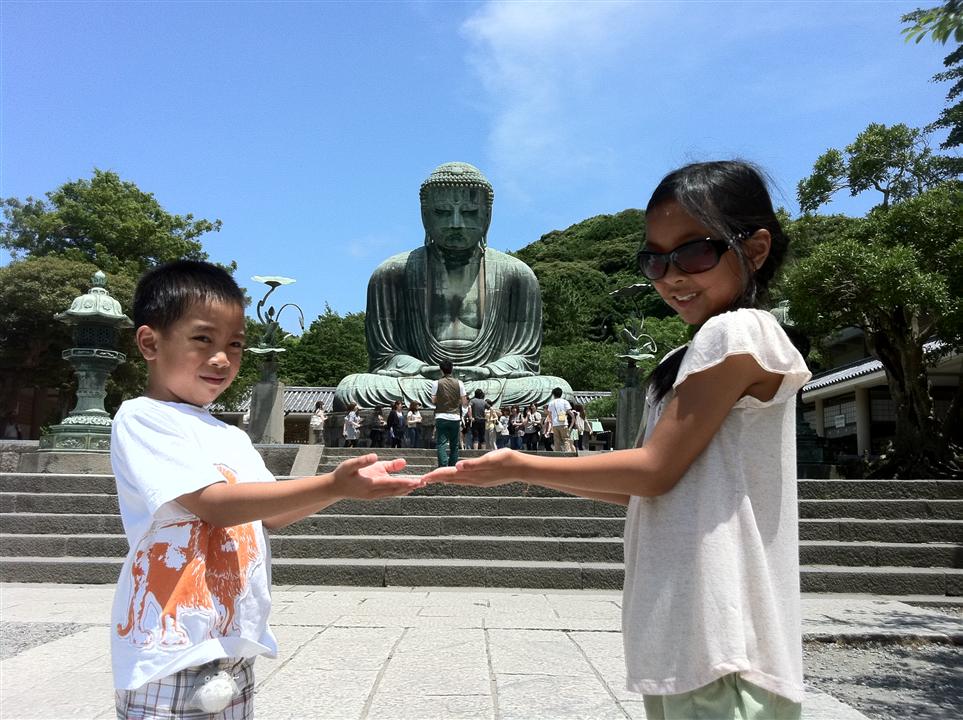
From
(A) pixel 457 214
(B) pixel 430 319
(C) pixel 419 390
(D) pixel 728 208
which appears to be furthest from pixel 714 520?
(B) pixel 430 319

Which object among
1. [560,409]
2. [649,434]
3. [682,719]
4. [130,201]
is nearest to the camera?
[682,719]

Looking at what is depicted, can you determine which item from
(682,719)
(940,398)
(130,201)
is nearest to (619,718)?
(682,719)

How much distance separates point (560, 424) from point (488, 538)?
193 inches

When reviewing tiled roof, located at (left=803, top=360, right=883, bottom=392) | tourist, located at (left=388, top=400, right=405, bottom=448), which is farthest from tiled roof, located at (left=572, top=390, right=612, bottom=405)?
tourist, located at (left=388, top=400, right=405, bottom=448)

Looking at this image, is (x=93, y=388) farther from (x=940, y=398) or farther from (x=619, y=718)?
(x=940, y=398)

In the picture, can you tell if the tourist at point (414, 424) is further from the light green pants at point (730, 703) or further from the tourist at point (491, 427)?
the light green pants at point (730, 703)

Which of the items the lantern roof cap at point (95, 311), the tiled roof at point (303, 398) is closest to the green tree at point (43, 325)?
the tiled roof at point (303, 398)

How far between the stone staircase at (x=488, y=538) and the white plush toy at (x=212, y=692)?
4.89 m

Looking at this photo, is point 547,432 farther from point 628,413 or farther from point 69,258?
point 69,258

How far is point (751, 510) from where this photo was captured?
4.27 feet

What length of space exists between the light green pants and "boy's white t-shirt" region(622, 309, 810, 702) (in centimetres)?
2

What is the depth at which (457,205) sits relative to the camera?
47.2ft

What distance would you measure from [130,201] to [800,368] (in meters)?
27.8

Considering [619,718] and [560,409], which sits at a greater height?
[560,409]
